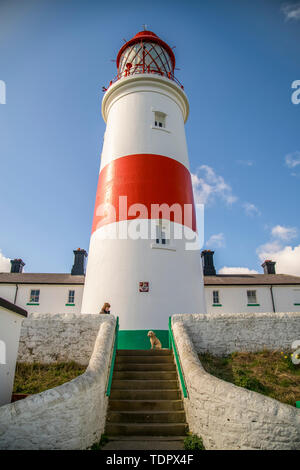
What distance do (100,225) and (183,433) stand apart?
7.90 metres

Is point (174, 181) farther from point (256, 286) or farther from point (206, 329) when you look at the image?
point (256, 286)

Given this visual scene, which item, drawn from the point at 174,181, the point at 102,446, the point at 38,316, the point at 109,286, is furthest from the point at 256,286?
the point at 102,446

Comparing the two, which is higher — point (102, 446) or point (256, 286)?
point (256, 286)

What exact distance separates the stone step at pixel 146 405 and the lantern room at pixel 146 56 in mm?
13504

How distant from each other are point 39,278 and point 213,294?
510 inches

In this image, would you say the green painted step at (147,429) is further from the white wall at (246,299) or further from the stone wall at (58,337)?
the white wall at (246,299)

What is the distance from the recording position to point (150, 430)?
6.21m

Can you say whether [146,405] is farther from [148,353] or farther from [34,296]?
[34,296]

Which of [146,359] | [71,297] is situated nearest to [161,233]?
[146,359]

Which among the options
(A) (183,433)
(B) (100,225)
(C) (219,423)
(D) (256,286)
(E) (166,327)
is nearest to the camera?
(C) (219,423)

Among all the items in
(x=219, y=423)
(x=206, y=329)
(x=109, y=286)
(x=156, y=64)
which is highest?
(x=156, y=64)

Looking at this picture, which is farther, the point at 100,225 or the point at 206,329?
the point at 100,225
